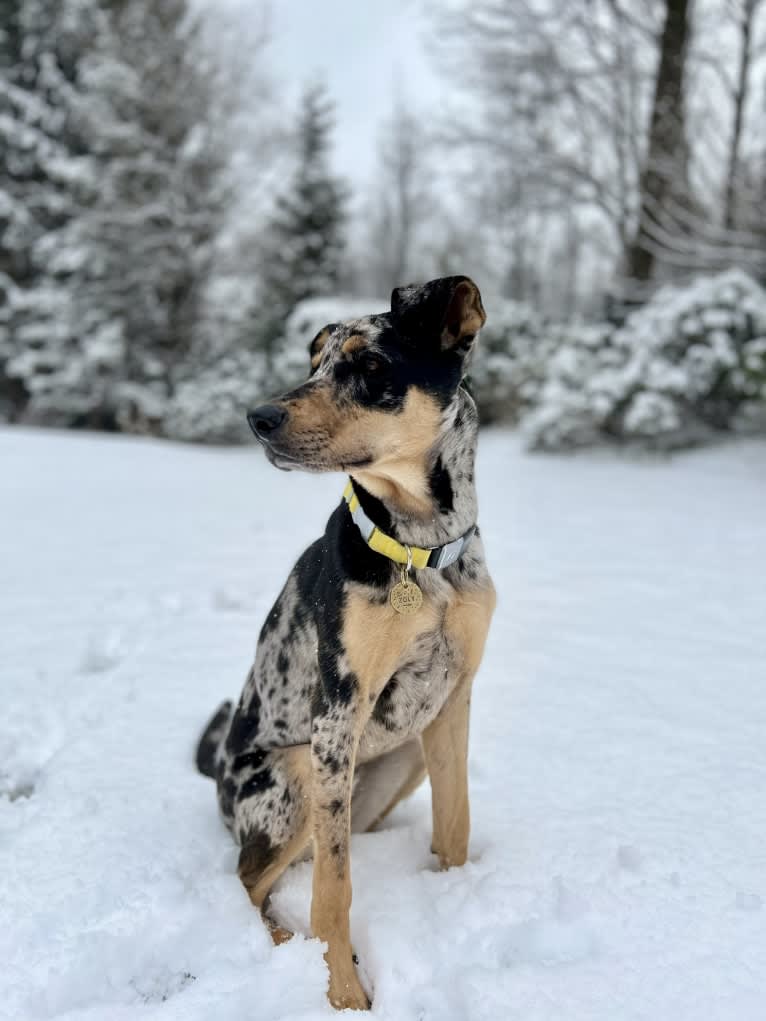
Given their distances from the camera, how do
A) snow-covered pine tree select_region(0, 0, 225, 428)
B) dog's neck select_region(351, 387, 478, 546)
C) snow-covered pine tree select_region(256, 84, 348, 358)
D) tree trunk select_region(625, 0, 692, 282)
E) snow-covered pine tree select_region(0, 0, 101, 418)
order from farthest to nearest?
snow-covered pine tree select_region(256, 84, 348, 358)
snow-covered pine tree select_region(0, 0, 101, 418)
snow-covered pine tree select_region(0, 0, 225, 428)
tree trunk select_region(625, 0, 692, 282)
dog's neck select_region(351, 387, 478, 546)

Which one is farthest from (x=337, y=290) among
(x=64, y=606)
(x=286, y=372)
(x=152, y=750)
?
(x=152, y=750)

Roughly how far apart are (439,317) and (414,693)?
1.15 m

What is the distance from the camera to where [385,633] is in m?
2.07

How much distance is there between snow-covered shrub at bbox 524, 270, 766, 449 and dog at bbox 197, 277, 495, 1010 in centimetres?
695

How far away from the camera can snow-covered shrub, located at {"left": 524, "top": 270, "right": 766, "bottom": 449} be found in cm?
830

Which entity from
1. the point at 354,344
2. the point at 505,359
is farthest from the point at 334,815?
the point at 505,359

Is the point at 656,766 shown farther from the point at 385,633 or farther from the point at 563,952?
the point at 385,633

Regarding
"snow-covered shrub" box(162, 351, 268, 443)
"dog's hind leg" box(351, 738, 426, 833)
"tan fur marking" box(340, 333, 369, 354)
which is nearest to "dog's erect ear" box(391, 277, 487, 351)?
"tan fur marking" box(340, 333, 369, 354)

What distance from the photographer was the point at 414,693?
2.27 metres

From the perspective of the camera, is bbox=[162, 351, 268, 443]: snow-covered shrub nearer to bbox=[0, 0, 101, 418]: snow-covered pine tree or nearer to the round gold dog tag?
bbox=[0, 0, 101, 418]: snow-covered pine tree

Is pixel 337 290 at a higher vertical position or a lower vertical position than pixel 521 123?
lower

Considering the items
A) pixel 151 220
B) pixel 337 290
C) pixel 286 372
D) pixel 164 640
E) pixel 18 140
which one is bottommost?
pixel 164 640

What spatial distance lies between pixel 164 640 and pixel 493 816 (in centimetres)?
247

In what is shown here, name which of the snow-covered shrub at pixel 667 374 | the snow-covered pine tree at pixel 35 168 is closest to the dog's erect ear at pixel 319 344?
the snow-covered shrub at pixel 667 374
